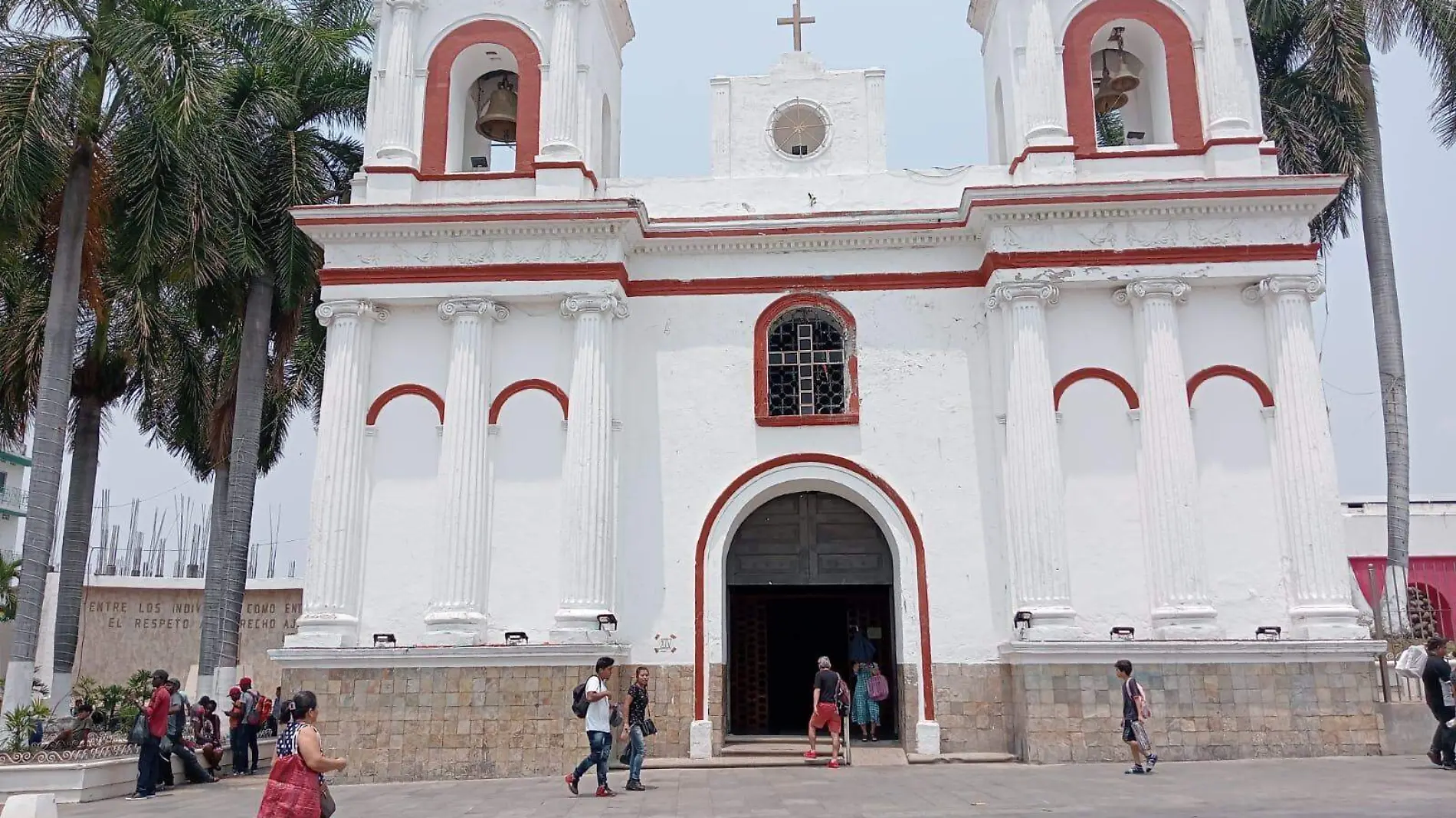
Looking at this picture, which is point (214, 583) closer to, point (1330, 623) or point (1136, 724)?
point (1136, 724)

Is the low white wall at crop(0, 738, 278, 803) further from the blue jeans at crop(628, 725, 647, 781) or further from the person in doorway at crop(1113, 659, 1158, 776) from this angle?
the person in doorway at crop(1113, 659, 1158, 776)

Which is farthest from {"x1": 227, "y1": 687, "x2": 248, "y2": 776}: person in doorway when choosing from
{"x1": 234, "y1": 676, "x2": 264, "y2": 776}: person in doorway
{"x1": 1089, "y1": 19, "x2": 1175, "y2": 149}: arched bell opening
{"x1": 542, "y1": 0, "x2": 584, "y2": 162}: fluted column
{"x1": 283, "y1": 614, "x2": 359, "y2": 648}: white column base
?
{"x1": 1089, "y1": 19, "x2": 1175, "y2": 149}: arched bell opening

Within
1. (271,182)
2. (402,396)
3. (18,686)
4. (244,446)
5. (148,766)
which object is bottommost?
(148,766)

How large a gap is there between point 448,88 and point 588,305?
4145mm

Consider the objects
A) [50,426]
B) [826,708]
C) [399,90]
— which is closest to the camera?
[826,708]

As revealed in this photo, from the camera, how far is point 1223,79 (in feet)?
51.3

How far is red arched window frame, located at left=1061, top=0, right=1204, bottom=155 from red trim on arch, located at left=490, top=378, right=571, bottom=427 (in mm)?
7841

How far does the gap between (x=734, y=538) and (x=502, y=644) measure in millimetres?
3686

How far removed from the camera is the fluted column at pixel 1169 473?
13.9 metres

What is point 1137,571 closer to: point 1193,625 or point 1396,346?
point 1193,625

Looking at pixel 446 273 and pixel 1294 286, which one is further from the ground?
pixel 446 273

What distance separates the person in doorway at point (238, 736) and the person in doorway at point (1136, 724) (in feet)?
37.7

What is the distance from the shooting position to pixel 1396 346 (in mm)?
19453

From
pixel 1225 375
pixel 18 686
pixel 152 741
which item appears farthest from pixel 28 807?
pixel 1225 375
